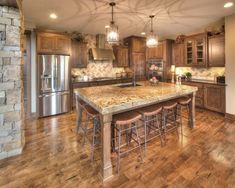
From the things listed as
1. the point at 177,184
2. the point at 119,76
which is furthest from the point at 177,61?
the point at 177,184

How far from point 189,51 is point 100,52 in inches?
130

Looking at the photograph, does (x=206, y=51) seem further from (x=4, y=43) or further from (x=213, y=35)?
(x=4, y=43)

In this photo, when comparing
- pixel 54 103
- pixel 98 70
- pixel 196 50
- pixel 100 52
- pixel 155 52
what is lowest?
pixel 54 103

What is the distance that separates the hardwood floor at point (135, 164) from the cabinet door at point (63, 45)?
251cm

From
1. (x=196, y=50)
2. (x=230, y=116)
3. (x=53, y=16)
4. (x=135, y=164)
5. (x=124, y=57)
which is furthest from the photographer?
(x=124, y=57)

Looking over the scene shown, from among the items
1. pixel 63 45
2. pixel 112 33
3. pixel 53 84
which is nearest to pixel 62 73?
pixel 53 84

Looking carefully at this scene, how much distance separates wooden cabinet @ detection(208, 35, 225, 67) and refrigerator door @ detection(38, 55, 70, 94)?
14.9ft

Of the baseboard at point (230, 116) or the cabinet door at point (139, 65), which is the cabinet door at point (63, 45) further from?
the baseboard at point (230, 116)

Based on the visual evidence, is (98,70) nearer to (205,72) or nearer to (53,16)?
(53,16)

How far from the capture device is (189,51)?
5562 mm

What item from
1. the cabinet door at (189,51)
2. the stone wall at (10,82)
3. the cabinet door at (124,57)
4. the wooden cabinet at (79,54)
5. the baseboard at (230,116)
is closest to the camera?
the stone wall at (10,82)

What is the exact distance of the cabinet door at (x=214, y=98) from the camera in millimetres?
4402

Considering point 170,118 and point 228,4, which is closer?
point 228,4

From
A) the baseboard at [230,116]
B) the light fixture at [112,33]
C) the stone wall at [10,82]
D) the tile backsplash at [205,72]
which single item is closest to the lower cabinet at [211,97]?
the baseboard at [230,116]
